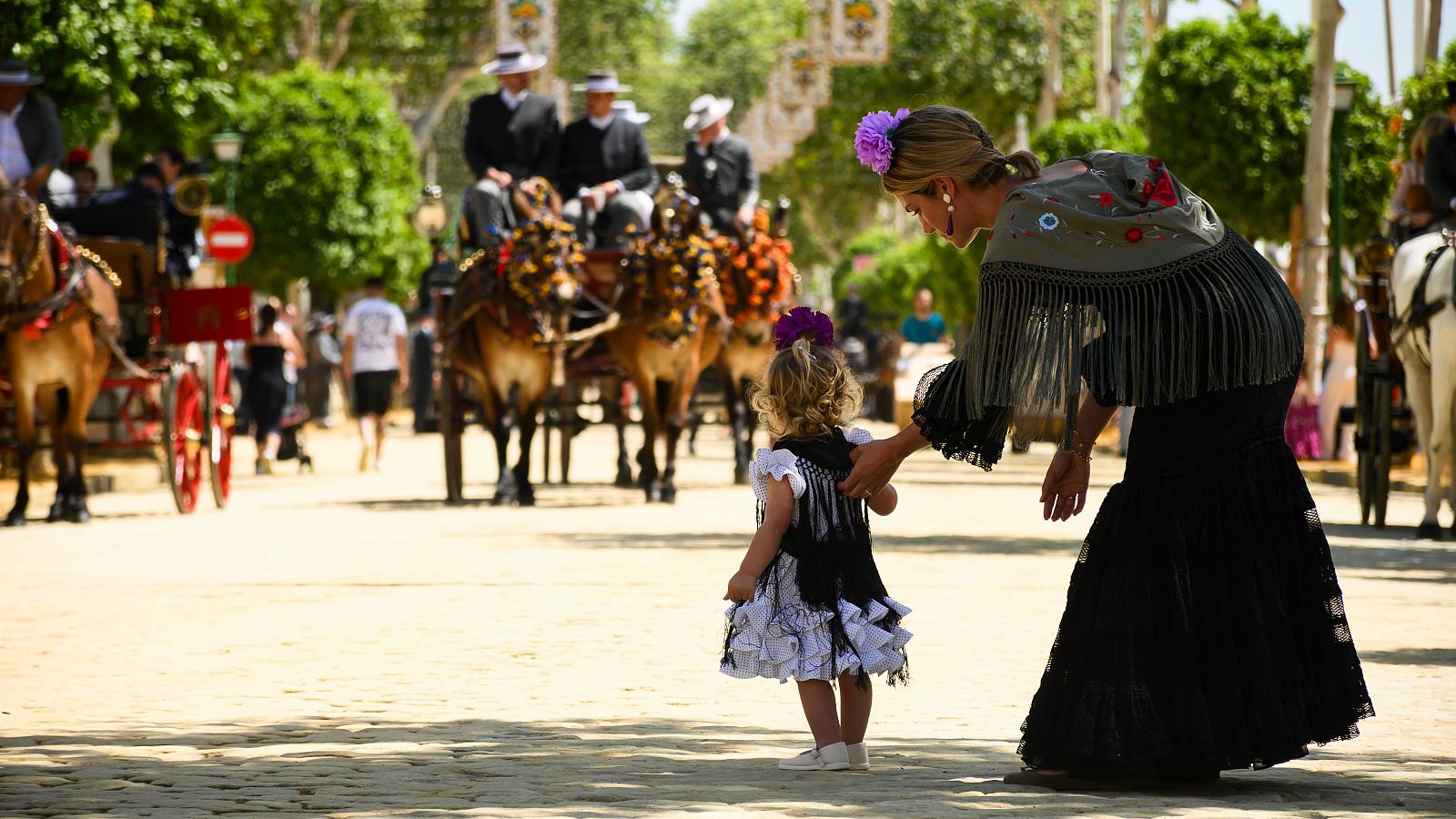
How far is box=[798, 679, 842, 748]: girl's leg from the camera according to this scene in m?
6.28

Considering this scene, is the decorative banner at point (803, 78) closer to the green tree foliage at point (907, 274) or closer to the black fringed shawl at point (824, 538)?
the green tree foliage at point (907, 274)

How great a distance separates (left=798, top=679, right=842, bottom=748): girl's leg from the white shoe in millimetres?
39

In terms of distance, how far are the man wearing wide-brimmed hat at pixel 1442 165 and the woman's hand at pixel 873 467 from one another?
923 cm

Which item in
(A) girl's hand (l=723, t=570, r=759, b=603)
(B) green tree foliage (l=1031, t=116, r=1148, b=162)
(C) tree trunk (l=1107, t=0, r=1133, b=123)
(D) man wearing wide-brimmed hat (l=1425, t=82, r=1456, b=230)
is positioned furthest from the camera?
(C) tree trunk (l=1107, t=0, r=1133, b=123)

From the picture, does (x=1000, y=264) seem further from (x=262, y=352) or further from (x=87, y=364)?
(x=262, y=352)

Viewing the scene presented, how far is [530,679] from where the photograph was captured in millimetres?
8266

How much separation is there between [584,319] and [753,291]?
1625mm

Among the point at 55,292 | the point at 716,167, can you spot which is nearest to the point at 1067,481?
the point at 55,292

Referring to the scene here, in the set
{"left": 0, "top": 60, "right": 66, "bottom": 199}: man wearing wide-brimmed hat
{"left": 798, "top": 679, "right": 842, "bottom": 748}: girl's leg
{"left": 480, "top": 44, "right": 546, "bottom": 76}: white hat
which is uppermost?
{"left": 480, "top": 44, "right": 546, "bottom": 76}: white hat

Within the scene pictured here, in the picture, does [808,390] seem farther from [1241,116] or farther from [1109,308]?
[1241,116]

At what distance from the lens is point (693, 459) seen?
90.1ft

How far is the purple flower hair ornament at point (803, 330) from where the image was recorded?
6.42 metres

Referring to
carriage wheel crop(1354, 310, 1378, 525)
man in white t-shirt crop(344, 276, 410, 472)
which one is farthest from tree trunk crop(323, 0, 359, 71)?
carriage wheel crop(1354, 310, 1378, 525)

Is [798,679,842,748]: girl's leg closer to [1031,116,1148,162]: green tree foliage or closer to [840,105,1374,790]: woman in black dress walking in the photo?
[840,105,1374,790]: woman in black dress walking
